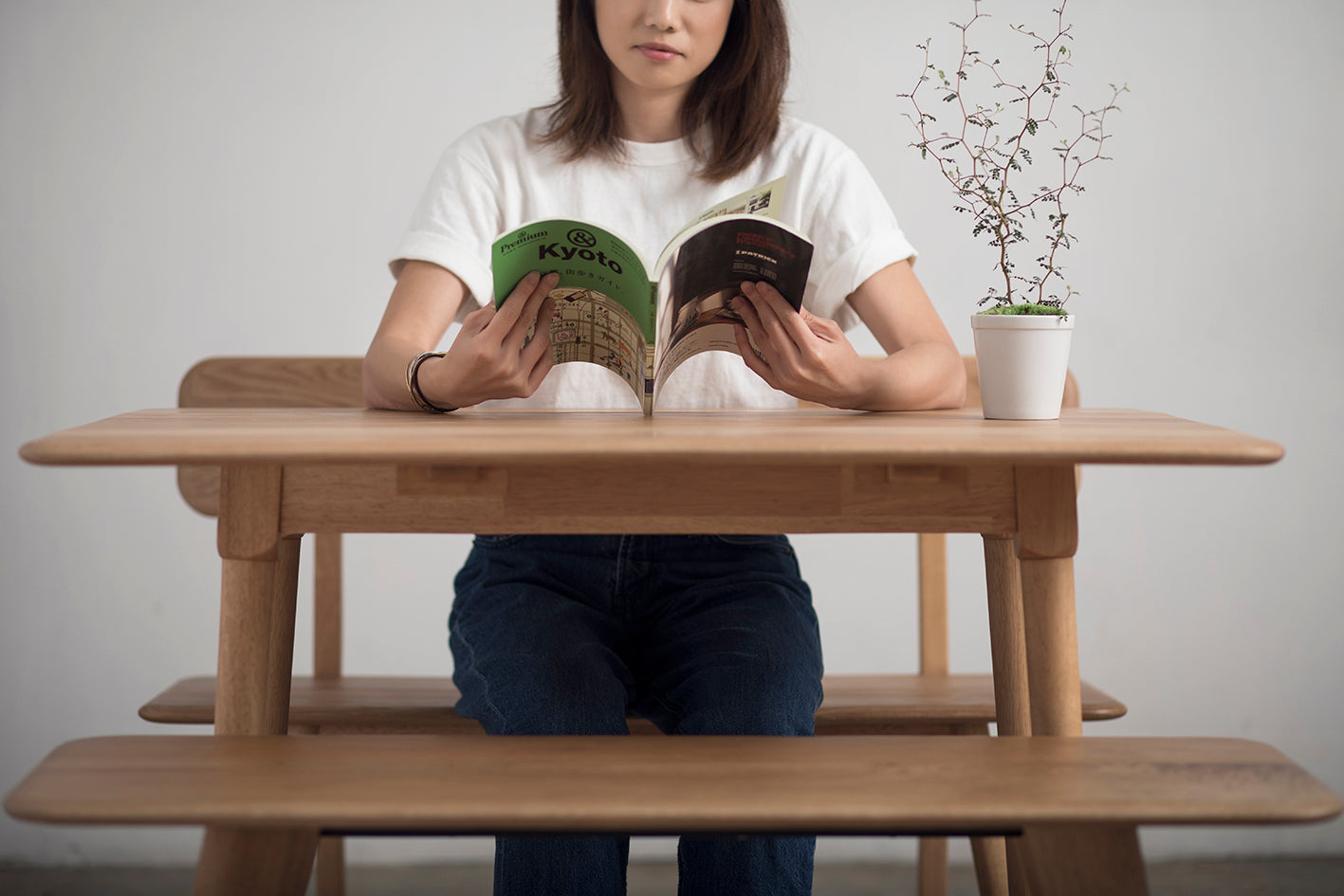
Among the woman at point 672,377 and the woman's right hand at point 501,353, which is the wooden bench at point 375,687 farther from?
the woman's right hand at point 501,353

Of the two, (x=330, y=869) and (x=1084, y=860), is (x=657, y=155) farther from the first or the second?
(x=330, y=869)

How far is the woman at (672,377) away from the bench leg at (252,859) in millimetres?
189

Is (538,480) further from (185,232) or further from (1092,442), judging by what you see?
(185,232)

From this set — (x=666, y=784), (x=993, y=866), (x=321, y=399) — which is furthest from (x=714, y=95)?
(x=993, y=866)

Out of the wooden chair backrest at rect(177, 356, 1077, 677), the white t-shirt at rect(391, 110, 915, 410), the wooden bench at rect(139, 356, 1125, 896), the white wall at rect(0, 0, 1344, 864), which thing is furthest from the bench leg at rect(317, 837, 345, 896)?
the white t-shirt at rect(391, 110, 915, 410)

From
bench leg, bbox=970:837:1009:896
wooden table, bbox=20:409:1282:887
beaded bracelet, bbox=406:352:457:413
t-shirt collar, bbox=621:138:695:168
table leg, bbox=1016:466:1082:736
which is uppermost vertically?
t-shirt collar, bbox=621:138:695:168

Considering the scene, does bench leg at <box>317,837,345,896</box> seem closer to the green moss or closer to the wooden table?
the wooden table

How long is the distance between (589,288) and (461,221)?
397mm

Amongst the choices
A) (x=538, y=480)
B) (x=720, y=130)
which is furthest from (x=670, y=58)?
(x=538, y=480)

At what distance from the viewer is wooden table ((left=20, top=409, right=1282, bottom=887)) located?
2.50 feet

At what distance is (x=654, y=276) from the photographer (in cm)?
96

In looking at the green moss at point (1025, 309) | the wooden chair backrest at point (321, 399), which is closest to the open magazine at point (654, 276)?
the green moss at point (1025, 309)

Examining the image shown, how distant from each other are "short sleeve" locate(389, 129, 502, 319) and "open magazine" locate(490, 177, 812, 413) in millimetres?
280

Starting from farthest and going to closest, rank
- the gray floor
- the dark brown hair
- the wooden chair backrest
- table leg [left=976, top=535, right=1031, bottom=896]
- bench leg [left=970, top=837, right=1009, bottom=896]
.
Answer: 1. the gray floor
2. the wooden chair backrest
3. bench leg [left=970, top=837, right=1009, bottom=896]
4. the dark brown hair
5. table leg [left=976, top=535, right=1031, bottom=896]
